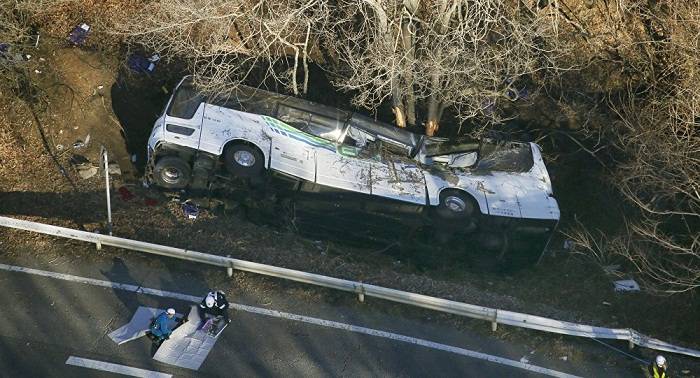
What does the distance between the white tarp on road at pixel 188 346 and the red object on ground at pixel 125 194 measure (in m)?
3.60

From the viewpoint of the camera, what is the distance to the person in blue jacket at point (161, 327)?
973cm

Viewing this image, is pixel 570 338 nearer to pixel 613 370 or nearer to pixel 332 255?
pixel 613 370

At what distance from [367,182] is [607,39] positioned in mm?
7665

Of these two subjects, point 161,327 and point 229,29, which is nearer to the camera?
point 161,327

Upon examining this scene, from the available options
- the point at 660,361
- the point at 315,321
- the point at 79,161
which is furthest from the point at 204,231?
the point at 660,361

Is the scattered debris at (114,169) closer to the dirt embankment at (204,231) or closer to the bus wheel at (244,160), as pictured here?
the dirt embankment at (204,231)

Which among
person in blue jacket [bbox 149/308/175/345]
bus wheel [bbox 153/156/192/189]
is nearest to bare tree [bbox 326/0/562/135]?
bus wheel [bbox 153/156/192/189]

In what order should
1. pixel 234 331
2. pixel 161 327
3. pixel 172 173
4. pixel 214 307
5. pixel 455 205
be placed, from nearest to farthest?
pixel 161 327, pixel 214 307, pixel 234 331, pixel 455 205, pixel 172 173

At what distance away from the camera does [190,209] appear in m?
12.6

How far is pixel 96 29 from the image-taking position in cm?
1630

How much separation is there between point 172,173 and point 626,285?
26.0 ft

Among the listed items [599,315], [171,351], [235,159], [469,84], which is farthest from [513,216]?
[171,351]

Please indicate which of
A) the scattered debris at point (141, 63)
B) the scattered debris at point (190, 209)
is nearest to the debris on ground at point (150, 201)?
the scattered debris at point (190, 209)

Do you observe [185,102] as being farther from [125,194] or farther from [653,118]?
[653,118]
